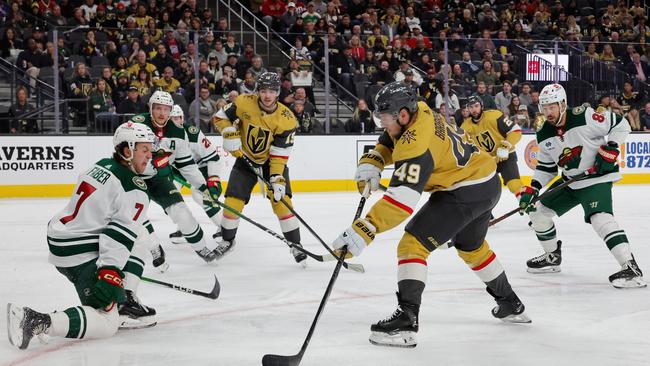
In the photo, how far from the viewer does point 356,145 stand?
1077 centimetres

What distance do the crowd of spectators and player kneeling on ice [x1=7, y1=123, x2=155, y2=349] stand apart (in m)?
6.64

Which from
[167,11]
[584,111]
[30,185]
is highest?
[167,11]

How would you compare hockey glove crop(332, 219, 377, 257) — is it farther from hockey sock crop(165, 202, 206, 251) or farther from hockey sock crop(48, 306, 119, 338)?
hockey sock crop(165, 202, 206, 251)

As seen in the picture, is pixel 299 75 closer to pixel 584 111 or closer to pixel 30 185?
pixel 30 185

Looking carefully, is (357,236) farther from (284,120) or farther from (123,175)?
(284,120)

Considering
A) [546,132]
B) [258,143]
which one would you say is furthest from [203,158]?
[546,132]

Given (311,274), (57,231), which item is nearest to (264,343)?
(57,231)

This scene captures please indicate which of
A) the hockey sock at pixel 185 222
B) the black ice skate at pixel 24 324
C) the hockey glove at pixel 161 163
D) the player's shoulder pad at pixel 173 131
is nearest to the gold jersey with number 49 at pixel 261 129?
the player's shoulder pad at pixel 173 131

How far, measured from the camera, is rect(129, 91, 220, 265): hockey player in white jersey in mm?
5266

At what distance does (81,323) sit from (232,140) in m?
2.50

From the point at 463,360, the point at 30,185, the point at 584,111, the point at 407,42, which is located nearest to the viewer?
the point at 463,360

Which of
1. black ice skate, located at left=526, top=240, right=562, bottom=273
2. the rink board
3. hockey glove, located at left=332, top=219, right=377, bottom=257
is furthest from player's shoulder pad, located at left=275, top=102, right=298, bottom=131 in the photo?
the rink board

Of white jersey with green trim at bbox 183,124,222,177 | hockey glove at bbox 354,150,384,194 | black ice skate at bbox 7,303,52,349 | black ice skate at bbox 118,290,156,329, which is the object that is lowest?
black ice skate at bbox 118,290,156,329

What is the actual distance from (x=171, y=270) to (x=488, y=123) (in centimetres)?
335
